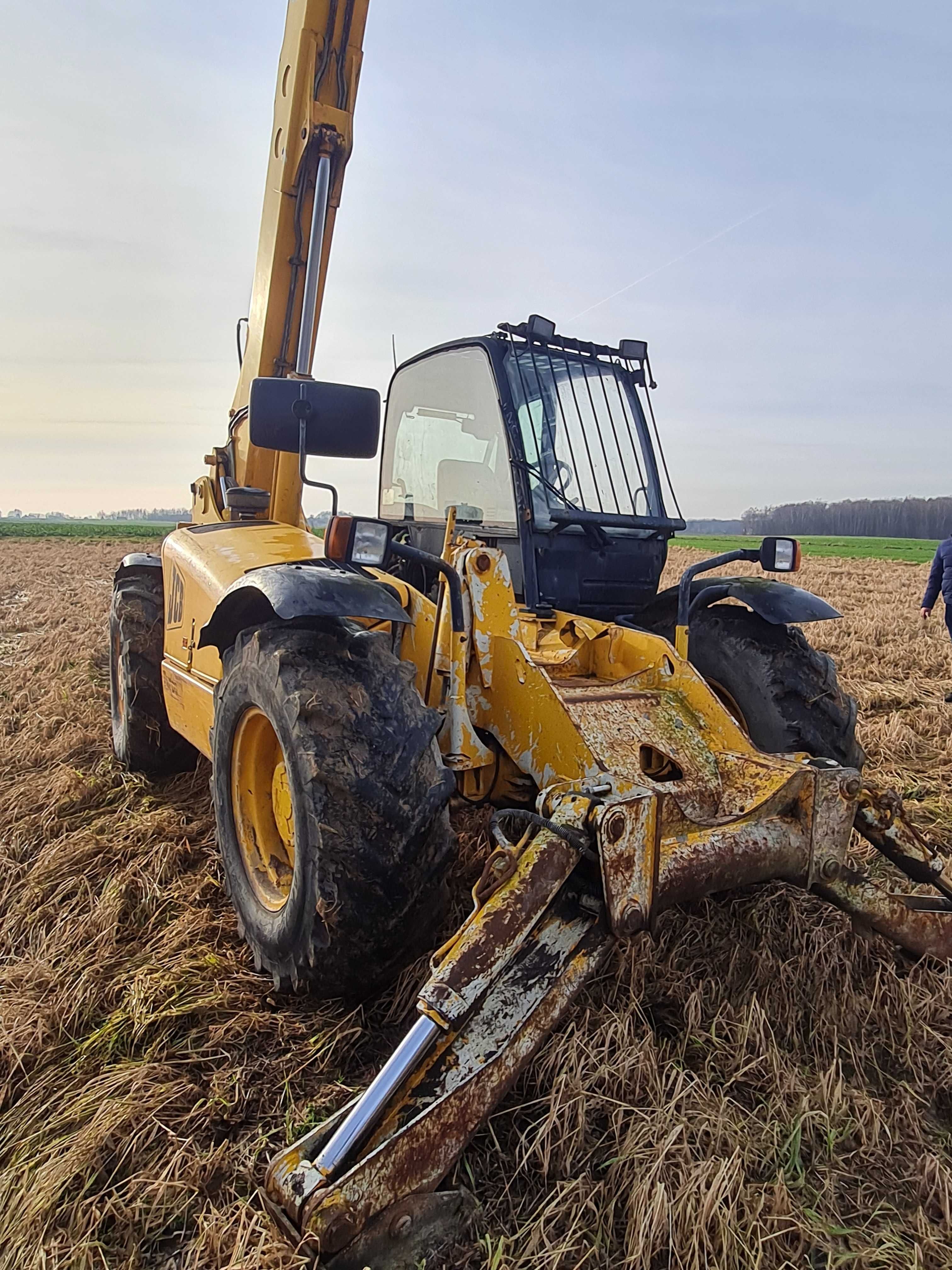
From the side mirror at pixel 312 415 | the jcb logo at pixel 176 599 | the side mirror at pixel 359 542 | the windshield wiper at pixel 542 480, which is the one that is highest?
the side mirror at pixel 312 415

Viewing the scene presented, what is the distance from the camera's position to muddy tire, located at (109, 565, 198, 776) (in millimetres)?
4820

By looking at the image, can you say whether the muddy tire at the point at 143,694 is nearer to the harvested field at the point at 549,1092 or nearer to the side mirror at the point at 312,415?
the harvested field at the point at 549,1092

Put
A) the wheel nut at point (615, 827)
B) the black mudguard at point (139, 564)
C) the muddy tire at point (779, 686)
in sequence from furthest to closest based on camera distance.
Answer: the black mudguard at point (139, 564) → the muddy tire at point (779, 686) → the wheel nut at point (615, 827)

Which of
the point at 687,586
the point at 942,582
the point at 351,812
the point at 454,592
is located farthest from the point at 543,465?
the point at 942,582

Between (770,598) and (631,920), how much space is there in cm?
195

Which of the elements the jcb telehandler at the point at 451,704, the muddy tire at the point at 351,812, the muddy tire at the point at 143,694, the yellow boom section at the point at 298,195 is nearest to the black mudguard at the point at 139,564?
the muddy tire at the point at 143,694

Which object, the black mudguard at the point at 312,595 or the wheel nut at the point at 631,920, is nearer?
the wheel nut at the point at 631,920

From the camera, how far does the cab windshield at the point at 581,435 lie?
150 inches

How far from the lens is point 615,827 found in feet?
7.24

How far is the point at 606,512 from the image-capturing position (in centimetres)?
405

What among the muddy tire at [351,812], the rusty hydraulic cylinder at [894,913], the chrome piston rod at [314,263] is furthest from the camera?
the chrome piston rod at [314,263]

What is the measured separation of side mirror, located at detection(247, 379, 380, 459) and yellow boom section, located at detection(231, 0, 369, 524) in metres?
1.25

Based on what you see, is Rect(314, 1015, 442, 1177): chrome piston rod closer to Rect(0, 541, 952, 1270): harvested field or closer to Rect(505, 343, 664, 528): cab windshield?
Rect(0, 541, 952, 1270): harvested field

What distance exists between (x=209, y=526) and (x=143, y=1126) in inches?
124
